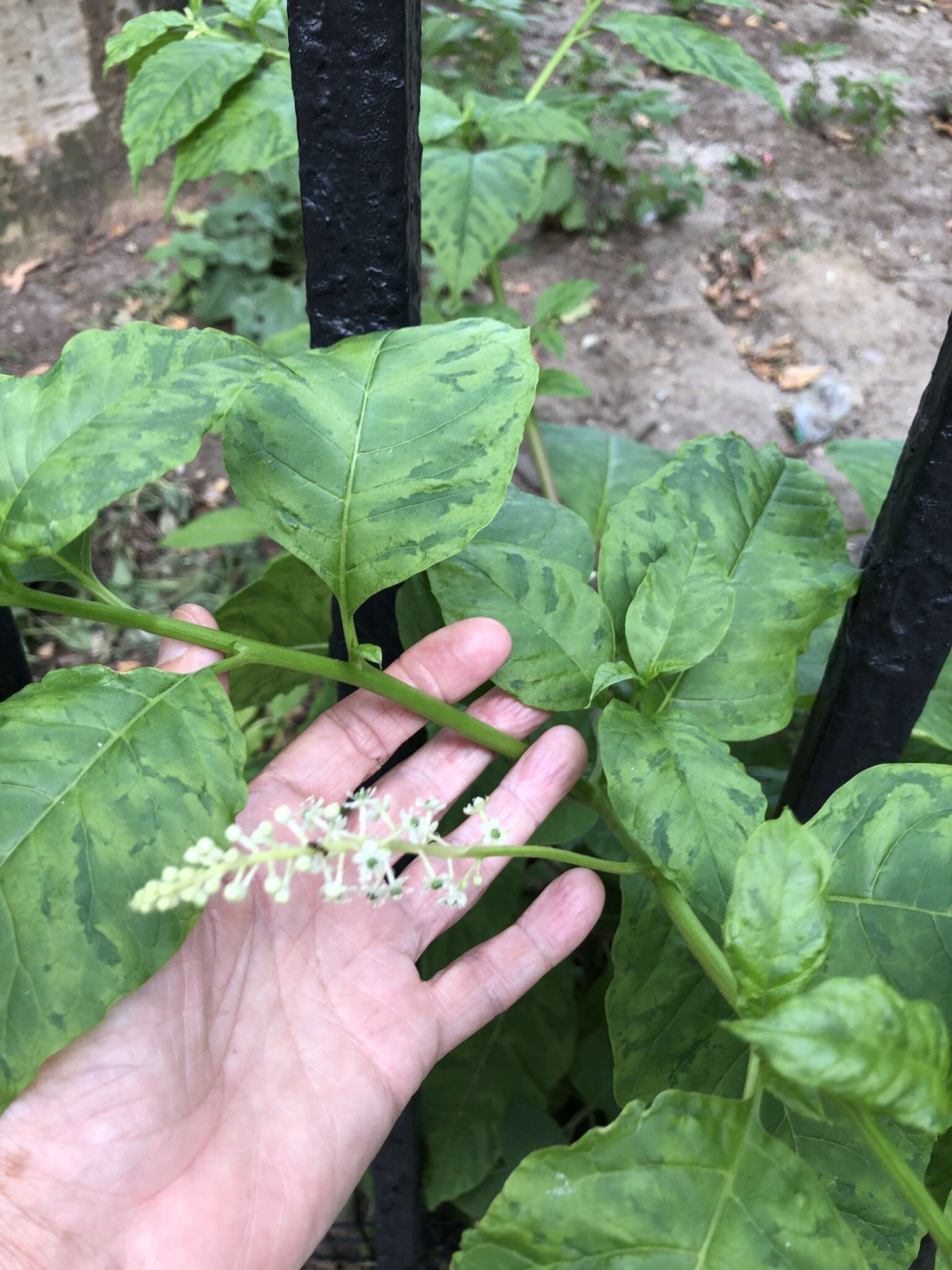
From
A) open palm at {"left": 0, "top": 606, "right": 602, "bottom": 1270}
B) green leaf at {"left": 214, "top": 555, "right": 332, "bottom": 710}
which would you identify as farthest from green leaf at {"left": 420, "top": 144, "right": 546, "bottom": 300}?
open palm at {"left": 0, "top": 606, "right": 602, "bottom": 1270}

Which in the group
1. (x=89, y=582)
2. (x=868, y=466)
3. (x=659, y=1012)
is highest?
(x=89, y=582)

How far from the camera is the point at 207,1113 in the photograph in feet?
3.65

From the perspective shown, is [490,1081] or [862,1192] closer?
[862,1192]

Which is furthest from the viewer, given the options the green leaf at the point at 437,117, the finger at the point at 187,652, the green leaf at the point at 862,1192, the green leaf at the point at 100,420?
the green leaf at the point at 437,117

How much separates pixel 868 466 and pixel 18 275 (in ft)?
12.7

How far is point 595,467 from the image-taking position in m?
1.82

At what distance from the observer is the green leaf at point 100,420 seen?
0.87 m

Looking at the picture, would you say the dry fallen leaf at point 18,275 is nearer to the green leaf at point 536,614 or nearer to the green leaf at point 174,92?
the green leaf at point 174,92

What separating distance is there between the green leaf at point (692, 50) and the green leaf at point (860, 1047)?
1.55 meters

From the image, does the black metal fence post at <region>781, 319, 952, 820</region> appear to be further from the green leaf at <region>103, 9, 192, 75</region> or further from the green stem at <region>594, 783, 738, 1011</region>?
the green leaf at <region>103, 9, 192, 75</region>


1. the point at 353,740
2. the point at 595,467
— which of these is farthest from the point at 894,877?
the point at 595,467

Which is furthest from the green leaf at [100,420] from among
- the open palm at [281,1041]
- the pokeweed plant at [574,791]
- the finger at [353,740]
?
the finger at [353,740]

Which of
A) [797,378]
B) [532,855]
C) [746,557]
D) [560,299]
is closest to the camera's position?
[532,855]

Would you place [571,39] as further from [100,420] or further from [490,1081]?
[490,1081]
